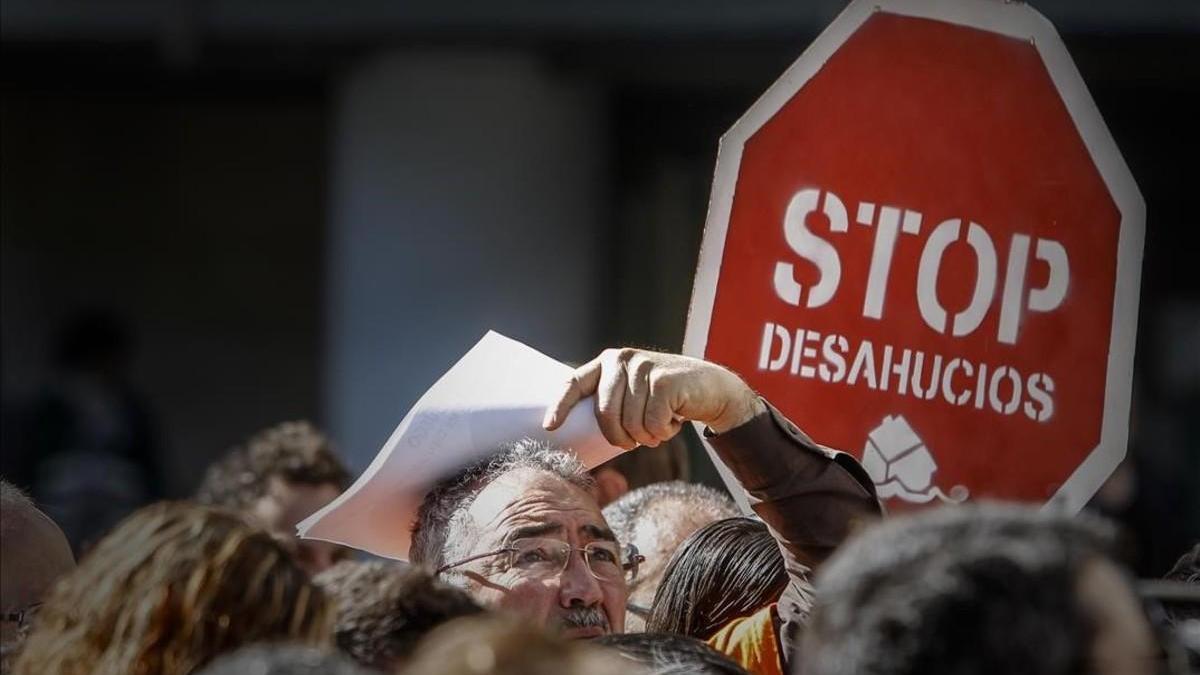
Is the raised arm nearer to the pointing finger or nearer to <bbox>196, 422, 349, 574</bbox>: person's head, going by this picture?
the pointing finger

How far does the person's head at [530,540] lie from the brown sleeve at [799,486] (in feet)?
1.07

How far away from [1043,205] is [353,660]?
4.62ft

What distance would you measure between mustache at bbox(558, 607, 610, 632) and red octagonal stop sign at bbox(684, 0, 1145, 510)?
431 millimetres

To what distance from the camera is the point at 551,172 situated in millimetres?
7836

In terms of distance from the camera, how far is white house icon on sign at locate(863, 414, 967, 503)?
3084mm

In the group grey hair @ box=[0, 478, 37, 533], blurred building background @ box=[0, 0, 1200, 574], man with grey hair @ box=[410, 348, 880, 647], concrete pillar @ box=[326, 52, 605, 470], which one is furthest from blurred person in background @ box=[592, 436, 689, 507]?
concrete pillar @ box=[326, 52, 605, 470]

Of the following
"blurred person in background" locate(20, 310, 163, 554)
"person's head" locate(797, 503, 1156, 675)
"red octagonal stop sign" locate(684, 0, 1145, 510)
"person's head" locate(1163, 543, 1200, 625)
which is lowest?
"blurred person in background" locate(20, 310, 163, 554)

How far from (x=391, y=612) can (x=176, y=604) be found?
0.78 ft

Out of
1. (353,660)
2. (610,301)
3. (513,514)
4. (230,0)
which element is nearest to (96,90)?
(230,0)

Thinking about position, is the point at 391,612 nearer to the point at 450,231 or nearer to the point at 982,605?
the point at 982,605

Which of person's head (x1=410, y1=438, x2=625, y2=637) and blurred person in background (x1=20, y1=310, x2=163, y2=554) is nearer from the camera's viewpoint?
person's head (x1=410, y1=438, x2=625, y2=637)

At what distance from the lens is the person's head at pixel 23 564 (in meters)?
2.66

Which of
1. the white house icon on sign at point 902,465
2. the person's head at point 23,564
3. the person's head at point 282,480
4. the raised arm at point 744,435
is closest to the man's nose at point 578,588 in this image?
the raised arm at point 744,435

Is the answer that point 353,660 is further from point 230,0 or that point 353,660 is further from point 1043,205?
point 230,0
